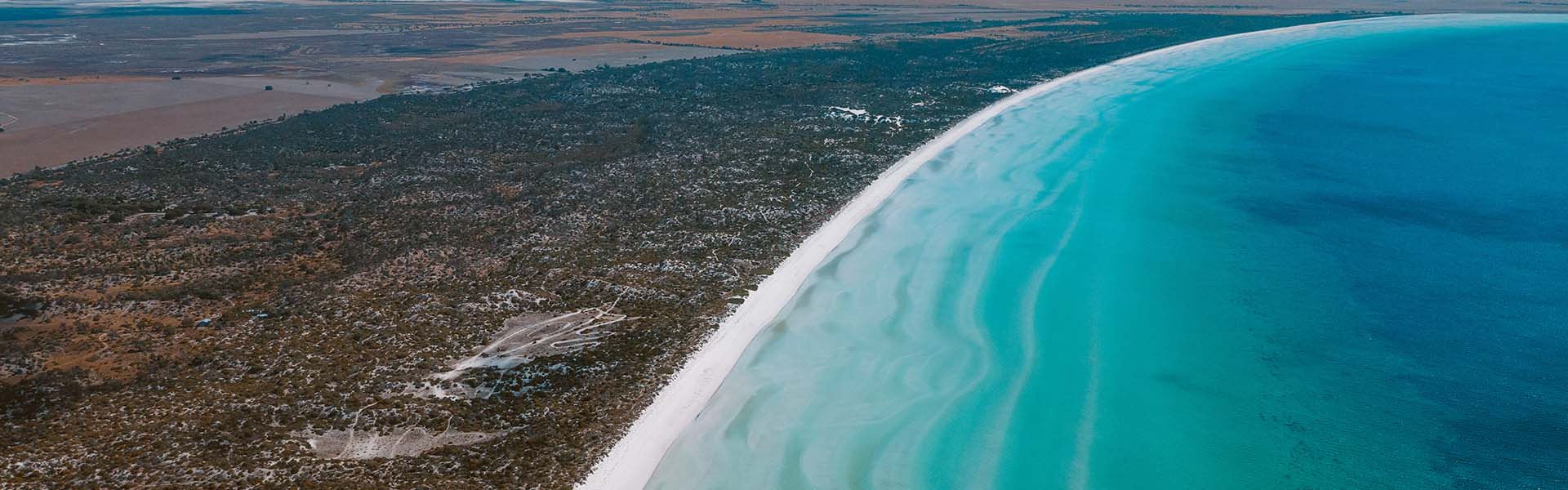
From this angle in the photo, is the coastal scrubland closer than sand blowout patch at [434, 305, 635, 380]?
Yes

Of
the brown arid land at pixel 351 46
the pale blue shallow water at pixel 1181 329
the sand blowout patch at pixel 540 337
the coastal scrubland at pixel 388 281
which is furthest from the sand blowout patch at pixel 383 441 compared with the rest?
the brown arid land at pixel 351 46

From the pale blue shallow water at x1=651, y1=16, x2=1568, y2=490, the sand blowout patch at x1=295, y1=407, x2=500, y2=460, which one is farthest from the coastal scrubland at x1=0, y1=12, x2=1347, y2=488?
the pale blue shallow water at x1=651, y1=16, x2=1568, y2=490

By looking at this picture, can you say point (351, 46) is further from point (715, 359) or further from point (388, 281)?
point (715, 359)

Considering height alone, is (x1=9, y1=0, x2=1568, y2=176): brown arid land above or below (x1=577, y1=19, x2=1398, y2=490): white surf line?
above

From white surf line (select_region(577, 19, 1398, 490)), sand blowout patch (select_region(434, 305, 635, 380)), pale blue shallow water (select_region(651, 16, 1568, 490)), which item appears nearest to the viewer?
white surf line (select_region(577, 19, 1398, 490))

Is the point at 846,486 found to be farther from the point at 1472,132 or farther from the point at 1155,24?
the point at 1155,24

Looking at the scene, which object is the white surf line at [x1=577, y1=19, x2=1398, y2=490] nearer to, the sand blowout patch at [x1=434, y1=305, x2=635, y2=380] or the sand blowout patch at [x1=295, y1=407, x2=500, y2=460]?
the sand blowout patch at [x1=295, y1=407, x2=500, y2=460]

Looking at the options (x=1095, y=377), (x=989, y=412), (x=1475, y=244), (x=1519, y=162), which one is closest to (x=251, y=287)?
(x=989, y=412)
